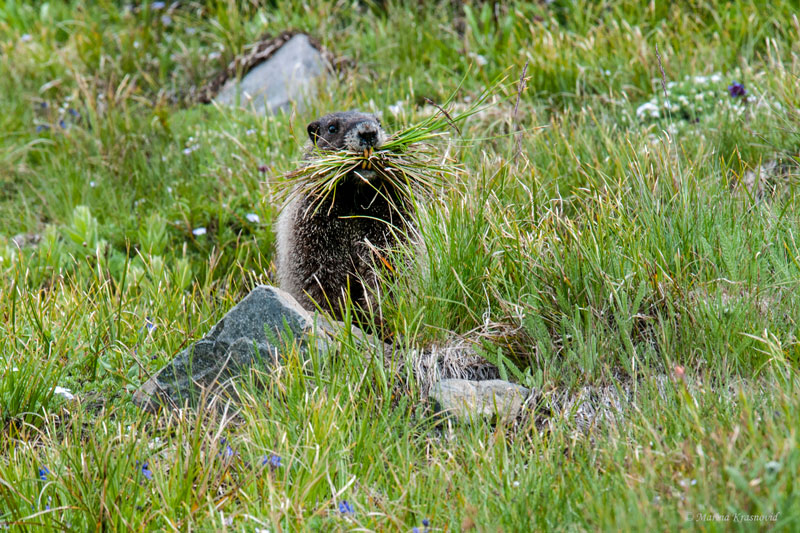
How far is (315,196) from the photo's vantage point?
4.86m

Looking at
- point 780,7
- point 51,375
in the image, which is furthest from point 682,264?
point 780,7

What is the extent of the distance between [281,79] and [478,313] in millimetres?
4819

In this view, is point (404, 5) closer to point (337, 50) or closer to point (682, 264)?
A: point (337, 50)

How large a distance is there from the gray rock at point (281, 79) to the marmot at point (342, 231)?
9.35 ft

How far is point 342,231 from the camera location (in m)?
4.95

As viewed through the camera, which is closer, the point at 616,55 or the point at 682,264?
the point at 682,264

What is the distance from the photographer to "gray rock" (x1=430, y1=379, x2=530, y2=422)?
11.7 feet

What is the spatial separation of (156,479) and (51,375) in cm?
128

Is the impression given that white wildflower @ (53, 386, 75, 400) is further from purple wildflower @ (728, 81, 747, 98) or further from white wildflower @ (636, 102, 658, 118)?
purple wildflower @ (728, 81, 747, 98)

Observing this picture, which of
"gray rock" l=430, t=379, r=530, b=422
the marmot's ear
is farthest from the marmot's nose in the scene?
→ "gray rock" l=430, t=379, r=530, b=422

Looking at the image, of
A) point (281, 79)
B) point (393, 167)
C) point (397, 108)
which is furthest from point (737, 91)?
point (281, 79)

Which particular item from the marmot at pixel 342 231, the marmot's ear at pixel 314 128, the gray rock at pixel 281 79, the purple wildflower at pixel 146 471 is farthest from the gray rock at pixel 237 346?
the gray rock at pixel 281 79

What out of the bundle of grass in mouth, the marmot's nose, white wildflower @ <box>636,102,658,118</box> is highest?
the marmot's nose

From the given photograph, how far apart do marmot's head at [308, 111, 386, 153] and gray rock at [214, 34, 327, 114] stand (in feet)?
8.31
